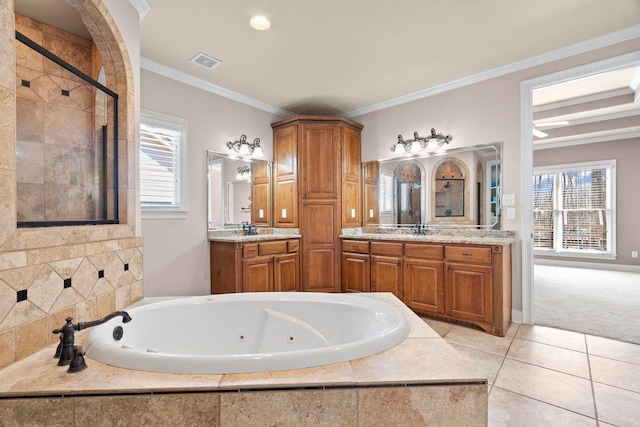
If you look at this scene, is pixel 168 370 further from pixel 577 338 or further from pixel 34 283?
pixel 577 338

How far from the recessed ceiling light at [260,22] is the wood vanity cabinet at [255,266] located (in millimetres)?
1950

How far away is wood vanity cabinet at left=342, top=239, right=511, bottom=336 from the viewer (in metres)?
2.60

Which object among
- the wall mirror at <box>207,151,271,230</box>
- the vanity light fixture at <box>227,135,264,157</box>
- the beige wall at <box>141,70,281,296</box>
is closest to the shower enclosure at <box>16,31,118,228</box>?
the beige wall at <box>141,70,281,296</box>

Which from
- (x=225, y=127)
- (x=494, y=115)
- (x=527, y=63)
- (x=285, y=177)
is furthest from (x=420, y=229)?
(x=225, y=127)

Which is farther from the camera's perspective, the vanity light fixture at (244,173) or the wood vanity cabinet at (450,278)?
the vanity light fixture at (244,173)

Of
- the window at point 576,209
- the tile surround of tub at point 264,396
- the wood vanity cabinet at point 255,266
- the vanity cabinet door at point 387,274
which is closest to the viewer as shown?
the tile surround of tub at point 264,396

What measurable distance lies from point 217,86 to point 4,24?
7.59ft

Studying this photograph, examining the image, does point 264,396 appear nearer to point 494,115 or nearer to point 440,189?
point 440,189

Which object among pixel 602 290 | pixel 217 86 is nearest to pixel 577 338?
pixel 602 290

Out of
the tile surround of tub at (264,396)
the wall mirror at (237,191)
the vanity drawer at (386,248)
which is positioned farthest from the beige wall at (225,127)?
the tile surround of tub at (264,396)

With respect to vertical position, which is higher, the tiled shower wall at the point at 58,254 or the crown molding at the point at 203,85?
the crown molding at the point at 203,85

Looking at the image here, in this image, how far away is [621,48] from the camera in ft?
7.95

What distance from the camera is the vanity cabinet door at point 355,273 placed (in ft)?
11.4

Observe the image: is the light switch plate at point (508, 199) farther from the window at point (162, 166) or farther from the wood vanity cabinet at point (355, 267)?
the window at point (162, 166)
